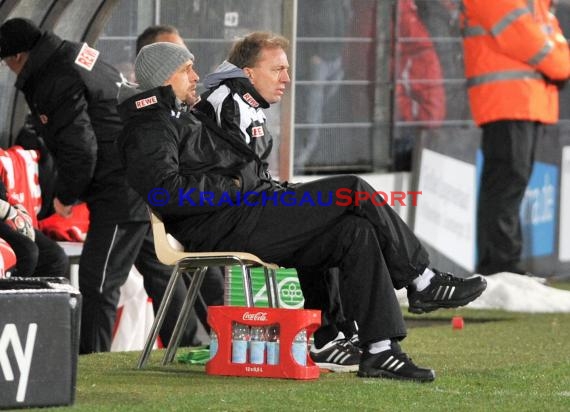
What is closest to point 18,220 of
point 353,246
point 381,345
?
point 353,246

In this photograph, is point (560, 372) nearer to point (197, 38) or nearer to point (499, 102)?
point (197, 38)

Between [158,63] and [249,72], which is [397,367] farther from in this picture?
[158,63]

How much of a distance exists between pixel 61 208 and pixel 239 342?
73.6 inches

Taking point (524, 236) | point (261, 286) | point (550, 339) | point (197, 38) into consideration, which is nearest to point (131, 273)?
point (261, 286)

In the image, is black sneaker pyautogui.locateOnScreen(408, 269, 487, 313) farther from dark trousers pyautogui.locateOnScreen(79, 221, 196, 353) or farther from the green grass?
dark trousers pyautogui.locateOnScreen(79, 221, 196, 353)

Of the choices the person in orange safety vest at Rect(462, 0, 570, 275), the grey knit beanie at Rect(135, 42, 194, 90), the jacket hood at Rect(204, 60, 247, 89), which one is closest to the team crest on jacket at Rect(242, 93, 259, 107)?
the jacket hood at Rect(204, 60, 247, 89)

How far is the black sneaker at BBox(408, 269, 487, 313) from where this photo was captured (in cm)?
667

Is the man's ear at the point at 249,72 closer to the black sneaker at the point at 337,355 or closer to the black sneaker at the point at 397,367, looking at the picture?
the black sneaker at the point at 337,355

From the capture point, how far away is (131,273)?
8.62 meters

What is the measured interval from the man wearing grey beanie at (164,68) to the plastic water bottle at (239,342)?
1013 mm

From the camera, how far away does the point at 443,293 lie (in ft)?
21.9

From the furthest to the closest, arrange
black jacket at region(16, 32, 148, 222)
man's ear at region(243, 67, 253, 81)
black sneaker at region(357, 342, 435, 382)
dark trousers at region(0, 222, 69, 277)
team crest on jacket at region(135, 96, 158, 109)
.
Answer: black jacket at region(16, 32, 148, 222), dark trousers at region(0, 222, 69, 277), man's ear at region(243, 67, 253, 81), team crest on jacket at region(135, 96, 158, 109), black sneaker at region(357, 342, 435, 382)

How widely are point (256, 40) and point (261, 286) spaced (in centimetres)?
184

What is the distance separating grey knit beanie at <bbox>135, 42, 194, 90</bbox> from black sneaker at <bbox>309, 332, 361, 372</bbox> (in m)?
1.40
